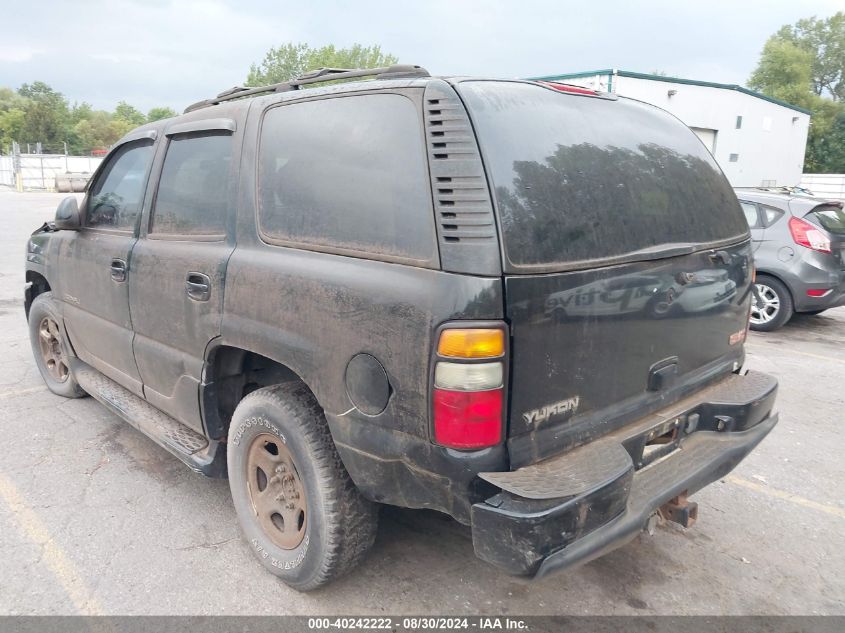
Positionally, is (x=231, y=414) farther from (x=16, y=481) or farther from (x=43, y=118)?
(x=43, y=118)

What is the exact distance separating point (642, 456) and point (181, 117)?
2.83 m

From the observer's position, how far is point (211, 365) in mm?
2947

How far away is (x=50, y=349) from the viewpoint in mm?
4871

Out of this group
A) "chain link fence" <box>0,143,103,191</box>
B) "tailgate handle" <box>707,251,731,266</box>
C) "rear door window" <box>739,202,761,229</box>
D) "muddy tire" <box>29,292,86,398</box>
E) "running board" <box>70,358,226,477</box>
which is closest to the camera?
"tailgate handle" <box>707,251,731,266</box>

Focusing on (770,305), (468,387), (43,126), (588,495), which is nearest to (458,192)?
(468,387)

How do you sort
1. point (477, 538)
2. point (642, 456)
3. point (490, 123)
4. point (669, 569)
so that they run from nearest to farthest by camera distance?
point (477, 538)
point (490, 123)
point (642, 456)
point (669, 569)

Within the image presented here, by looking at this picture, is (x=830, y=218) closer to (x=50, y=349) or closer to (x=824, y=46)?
(x=50, y=349)

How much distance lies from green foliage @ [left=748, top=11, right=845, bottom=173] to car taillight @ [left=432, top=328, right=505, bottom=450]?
195 feet

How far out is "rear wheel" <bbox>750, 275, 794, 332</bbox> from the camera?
284 inches

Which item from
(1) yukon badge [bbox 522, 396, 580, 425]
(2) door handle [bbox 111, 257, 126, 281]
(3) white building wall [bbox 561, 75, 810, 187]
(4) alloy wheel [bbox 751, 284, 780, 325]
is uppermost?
(3) white building wall [bbox 561, 75, 810, 187]

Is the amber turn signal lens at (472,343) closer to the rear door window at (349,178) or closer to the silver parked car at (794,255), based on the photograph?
the rear door window at (349,178)

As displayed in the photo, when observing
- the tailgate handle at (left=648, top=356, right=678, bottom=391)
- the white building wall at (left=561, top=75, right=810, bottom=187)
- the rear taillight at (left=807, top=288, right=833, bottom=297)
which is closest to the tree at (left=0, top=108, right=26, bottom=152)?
the white building wall at (left=561, top=75, right=810, bottom=187)

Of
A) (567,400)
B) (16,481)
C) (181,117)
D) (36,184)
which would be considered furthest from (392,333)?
(36,184)

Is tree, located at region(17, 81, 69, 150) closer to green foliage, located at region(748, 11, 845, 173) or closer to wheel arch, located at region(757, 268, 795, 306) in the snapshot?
green foliage, located at region(748, 11, 845, 173)
